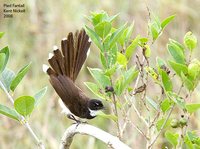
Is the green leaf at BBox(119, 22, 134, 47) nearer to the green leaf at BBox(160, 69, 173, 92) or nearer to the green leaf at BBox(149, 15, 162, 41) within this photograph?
the green leaf at BBox(149, 15, 162, 41)

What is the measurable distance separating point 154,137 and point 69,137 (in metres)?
0.21

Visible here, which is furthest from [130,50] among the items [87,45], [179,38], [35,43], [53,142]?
[35,43]

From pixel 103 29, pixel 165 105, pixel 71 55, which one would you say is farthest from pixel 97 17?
pixel 71 55

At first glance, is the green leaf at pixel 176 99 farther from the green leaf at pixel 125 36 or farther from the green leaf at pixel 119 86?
the green leaf at pixel 125 36

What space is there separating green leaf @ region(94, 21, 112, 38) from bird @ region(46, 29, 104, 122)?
1.32 feet

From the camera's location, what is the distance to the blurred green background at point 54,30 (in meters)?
4.86

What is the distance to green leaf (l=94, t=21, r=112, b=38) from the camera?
1.30 meters

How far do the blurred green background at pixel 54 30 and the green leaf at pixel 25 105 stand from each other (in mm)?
3423

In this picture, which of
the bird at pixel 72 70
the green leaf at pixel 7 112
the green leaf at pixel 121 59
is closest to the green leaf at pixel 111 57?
the green leaf at pixel 121 59

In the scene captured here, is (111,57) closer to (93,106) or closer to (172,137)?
(172,137)

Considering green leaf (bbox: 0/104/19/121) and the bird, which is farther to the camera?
the bird

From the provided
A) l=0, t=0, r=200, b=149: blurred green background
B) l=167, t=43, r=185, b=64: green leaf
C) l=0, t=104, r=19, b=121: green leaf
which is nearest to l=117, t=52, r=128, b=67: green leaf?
l=167, t=43, r=185, b=64: green leaf

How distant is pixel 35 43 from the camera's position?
569 centimetres

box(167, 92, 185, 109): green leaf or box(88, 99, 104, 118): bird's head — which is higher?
box(167, 92, 185, 109): green leaf
